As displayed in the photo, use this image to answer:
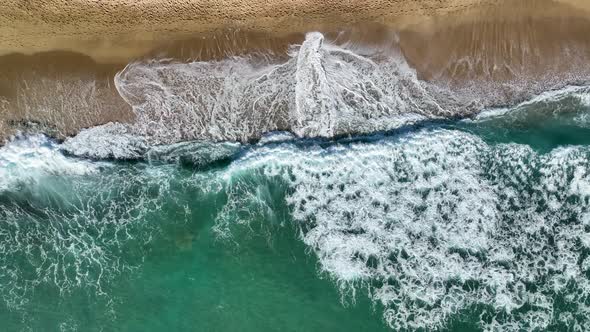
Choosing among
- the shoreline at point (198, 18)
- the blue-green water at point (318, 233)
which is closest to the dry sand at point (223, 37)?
the shoreline at point (198, 18)

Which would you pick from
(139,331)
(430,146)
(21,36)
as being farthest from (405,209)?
(21,36)

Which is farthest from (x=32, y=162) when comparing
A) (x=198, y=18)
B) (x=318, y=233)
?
(x=318, y=233)

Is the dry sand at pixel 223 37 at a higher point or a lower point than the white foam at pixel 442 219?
higher

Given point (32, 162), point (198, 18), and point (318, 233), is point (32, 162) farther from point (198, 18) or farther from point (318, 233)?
point (318, 233)

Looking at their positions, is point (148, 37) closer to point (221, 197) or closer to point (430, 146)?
point (221, 197)

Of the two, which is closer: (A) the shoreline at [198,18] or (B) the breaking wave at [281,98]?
(A) the shoreline at [198,18]

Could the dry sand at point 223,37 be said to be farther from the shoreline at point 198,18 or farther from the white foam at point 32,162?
the white foam at point 32,162
